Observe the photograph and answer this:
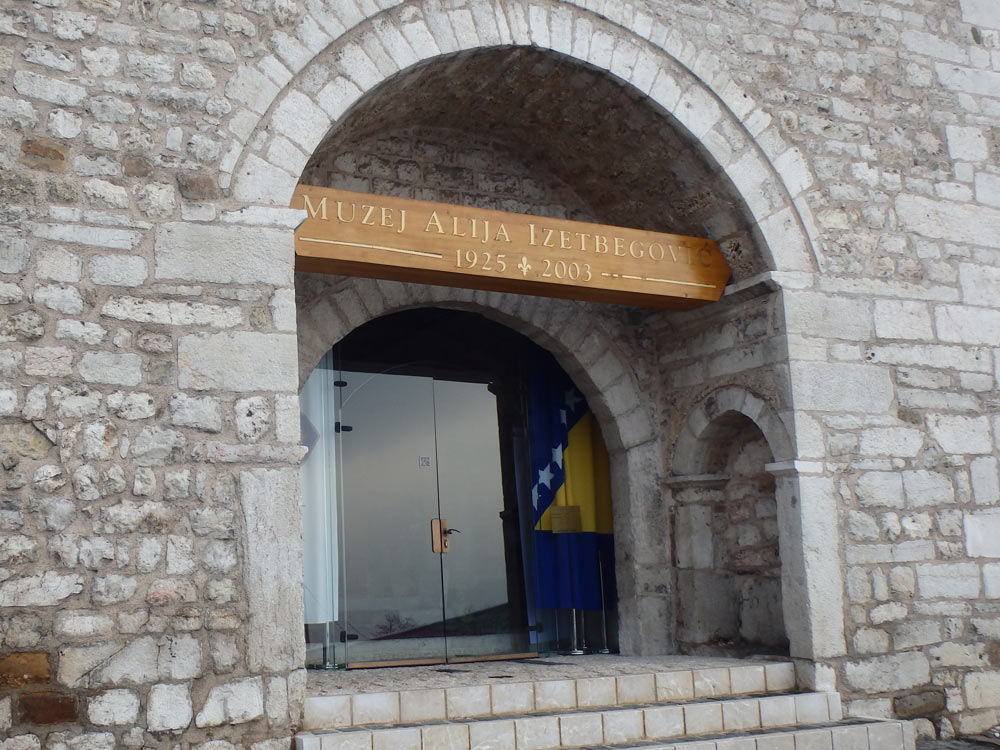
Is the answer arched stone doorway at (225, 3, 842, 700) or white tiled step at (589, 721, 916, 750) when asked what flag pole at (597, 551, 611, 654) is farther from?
white tiled step at (589, 721, 916, 750)

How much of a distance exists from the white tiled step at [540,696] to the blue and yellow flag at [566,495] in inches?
51.1

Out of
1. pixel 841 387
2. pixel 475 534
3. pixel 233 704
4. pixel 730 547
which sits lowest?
pixel 233 704

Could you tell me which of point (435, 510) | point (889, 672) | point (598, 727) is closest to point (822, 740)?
point (889, 672)

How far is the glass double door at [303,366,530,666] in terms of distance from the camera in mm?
5070

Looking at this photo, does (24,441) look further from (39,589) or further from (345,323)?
(345,323)

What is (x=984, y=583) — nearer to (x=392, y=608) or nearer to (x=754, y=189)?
(x=754, y=189)

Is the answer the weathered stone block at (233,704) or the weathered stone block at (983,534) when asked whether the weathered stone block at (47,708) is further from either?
the weathered stone block at (983,534)

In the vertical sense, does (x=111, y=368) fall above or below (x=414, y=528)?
above

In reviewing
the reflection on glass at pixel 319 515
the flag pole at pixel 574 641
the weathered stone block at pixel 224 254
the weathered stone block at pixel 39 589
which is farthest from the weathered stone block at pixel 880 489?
the weathered stone block at pixel 39 589

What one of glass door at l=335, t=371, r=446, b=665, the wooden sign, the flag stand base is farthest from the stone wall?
glass door at l=335, t=371, r=446, b=665

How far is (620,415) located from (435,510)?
3.63 feet

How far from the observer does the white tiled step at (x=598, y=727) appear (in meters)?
3.44

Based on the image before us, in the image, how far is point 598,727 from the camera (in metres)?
3.81

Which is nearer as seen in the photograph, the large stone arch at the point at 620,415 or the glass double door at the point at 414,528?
the glass double door at the point at 414,528
